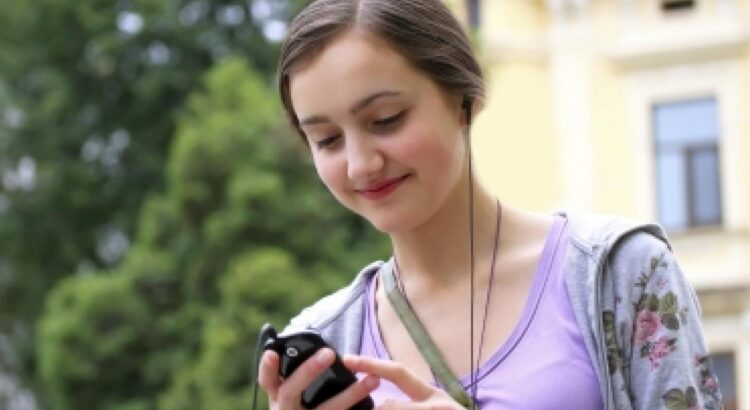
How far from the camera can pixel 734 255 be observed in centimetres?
1565

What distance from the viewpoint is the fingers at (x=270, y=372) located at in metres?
2.12

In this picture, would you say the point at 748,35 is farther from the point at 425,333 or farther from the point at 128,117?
the point at 425,333

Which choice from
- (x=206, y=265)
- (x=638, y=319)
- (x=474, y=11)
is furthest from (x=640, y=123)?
(x=638, y=319)

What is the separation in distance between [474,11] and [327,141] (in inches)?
554

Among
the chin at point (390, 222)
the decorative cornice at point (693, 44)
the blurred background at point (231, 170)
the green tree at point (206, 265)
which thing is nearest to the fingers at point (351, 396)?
the chin at point (390, 222)

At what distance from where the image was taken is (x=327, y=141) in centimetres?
228

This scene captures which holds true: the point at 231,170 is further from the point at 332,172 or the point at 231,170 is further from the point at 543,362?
the point at 543,362

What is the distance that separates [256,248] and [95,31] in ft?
10.9

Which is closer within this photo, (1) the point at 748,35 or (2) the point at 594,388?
(2) the point at 594,388

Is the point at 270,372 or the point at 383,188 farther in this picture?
the point at 383,188

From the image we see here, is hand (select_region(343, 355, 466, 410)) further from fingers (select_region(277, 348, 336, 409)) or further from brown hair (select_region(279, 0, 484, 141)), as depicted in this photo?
brown hair (select_region(279, 0, 484, 141))

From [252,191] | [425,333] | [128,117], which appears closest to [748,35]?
[252,191]

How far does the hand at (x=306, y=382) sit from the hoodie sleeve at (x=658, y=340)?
1.00 feet

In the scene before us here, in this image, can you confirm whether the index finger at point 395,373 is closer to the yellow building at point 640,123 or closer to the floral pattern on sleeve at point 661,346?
the floral pattern on sleeve at point 661,346
